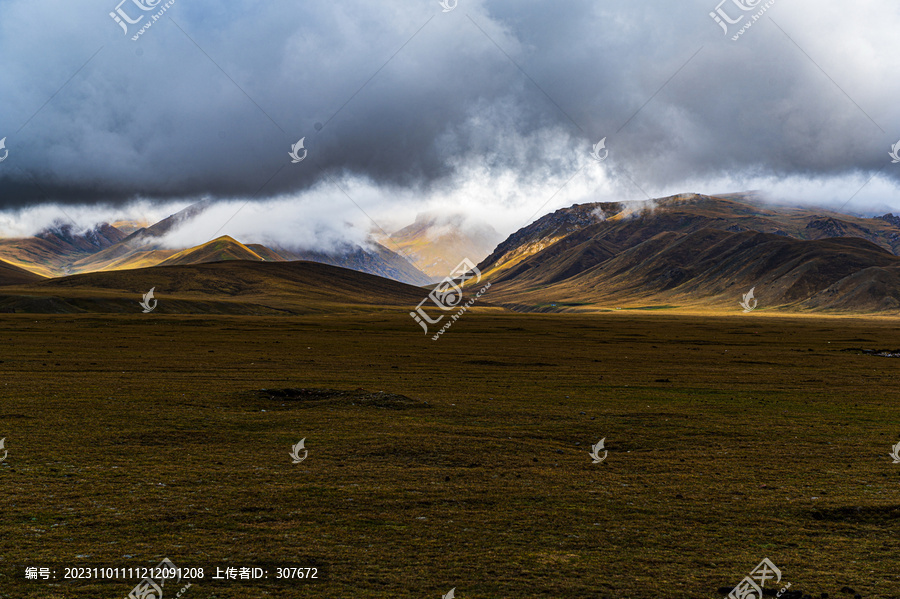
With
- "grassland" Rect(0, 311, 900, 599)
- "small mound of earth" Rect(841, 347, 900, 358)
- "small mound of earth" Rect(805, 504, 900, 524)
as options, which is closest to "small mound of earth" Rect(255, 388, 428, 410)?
"grassland" Rect(0, 311, 900, 599)

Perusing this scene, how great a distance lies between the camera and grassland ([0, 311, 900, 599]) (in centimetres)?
1163

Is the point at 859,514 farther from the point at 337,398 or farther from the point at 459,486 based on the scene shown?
the point at 337,398

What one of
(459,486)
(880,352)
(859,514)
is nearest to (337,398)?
(459,486)

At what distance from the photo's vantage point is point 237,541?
12.6 m

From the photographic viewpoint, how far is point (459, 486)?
17.2 metres

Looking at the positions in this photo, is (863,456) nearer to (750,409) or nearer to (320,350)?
(750,409)

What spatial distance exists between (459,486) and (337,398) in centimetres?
1699

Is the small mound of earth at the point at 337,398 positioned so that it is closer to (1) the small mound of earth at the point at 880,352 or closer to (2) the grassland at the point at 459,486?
(2) the grassland at the point at 459,486

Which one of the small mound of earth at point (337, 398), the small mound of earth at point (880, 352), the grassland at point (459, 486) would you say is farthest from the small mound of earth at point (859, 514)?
the small mound of earth at point (880, 352)

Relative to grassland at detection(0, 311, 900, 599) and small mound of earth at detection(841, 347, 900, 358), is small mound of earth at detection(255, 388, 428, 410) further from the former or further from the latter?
small mound of earth at detection(841, 347, 900, 358)

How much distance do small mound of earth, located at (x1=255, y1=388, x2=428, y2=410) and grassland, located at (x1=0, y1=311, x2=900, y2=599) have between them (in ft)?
1.57

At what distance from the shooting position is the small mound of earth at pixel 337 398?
1245 inches

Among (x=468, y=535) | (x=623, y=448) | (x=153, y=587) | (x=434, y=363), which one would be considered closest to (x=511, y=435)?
(x=623, y=448)

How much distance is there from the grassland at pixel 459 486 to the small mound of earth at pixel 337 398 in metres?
0.48
